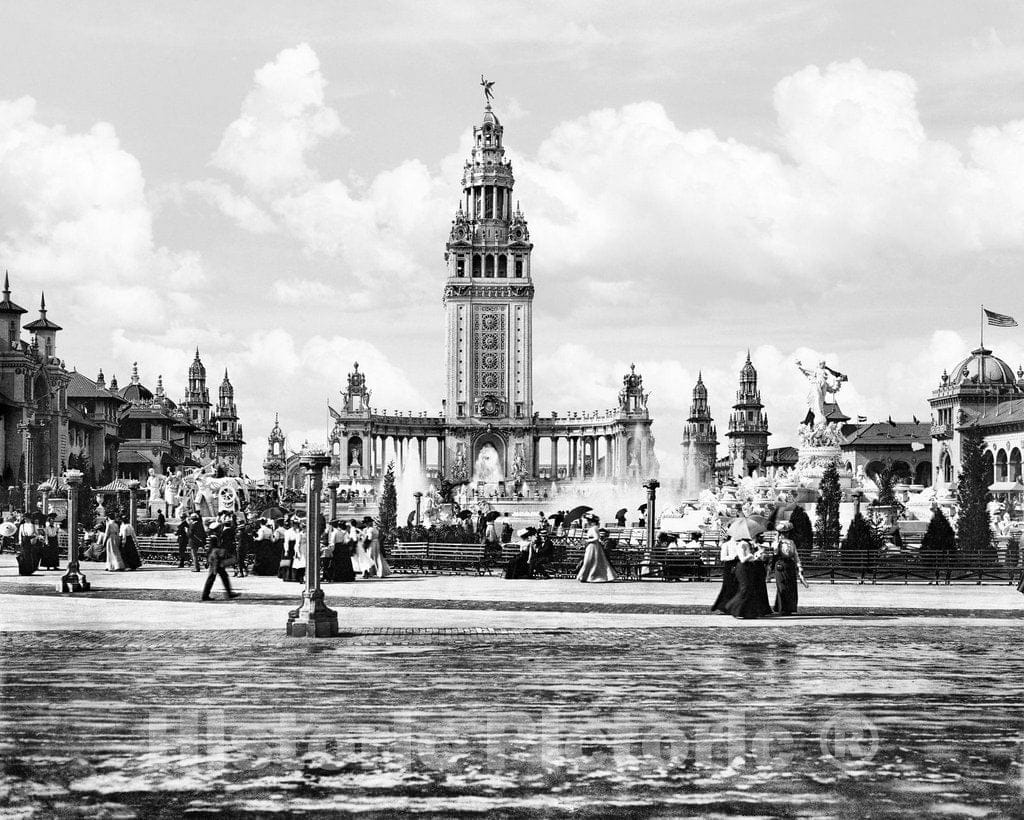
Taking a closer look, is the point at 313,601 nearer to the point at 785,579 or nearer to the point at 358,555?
the point at 785,579

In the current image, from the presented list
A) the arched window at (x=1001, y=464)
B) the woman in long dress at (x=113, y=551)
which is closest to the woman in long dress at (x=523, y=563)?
the woman in long dress at (x=113, y=551)

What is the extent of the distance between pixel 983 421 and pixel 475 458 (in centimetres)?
5832

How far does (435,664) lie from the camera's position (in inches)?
632

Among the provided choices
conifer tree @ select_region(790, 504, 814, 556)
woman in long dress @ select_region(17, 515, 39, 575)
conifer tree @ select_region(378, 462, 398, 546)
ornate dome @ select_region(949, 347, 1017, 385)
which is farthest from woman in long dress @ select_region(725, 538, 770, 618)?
ornate dome @ select_region(949, 347, 1017, 385)

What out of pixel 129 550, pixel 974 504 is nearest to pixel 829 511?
pixel 974 504

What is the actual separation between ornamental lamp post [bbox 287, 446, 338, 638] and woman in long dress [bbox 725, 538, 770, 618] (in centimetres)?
657

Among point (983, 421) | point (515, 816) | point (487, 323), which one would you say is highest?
point (487, 323)

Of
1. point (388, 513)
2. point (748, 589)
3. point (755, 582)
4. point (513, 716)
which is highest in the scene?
point (388, 513)

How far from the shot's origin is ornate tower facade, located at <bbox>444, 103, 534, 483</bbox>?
15800cm

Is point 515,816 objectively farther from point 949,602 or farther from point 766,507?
point 766,507

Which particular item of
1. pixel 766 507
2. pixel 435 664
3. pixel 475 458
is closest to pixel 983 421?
pixel 475 458

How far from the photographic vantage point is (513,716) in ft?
40.4

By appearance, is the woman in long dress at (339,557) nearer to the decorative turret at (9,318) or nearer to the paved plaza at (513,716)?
the paved plaza at (513,716)

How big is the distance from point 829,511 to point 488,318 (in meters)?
113
